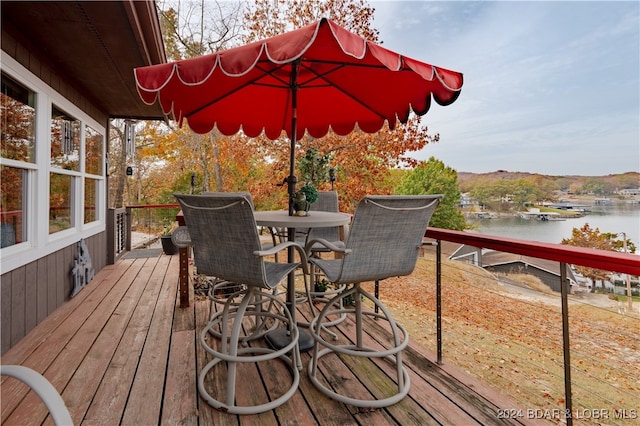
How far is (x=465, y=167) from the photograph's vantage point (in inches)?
779

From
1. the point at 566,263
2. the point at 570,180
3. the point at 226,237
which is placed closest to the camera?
the point at 566,263

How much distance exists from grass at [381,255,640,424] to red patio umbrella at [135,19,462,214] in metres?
2.26

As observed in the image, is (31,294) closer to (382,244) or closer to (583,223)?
(382,244)

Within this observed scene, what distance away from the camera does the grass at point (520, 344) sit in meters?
4.85

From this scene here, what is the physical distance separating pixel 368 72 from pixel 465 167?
62.7 feet

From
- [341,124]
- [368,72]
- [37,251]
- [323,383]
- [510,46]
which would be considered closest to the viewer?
[323,383]

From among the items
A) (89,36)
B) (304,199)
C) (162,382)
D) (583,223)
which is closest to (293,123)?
(304,199)

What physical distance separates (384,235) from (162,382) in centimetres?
159

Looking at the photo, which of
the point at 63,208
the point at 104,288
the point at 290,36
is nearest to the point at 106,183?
the point at 63,208

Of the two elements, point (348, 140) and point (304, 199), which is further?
point (348, 140)

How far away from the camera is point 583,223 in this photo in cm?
1055

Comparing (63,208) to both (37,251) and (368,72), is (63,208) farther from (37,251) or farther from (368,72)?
(368,72)

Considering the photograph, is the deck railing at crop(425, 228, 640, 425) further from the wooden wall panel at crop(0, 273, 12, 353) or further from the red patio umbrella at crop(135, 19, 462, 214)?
the wooden wall panel at crop(0, 273, 12, 353)

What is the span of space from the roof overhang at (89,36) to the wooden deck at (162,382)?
94.8 inches
